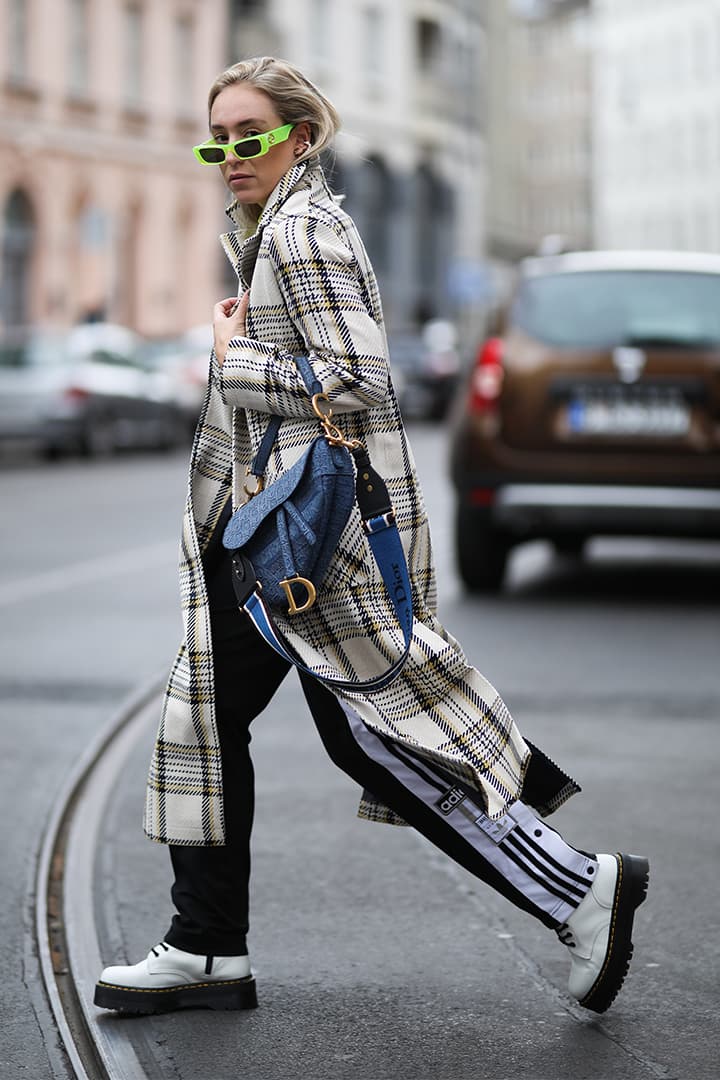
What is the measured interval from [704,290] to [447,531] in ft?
17.3

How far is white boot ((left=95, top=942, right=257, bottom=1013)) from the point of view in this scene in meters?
4.23

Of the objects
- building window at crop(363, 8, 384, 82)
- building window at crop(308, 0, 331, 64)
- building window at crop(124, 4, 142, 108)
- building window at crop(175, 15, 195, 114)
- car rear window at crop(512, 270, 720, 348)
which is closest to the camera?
car rear window at crop(512, 270, 720, 348)

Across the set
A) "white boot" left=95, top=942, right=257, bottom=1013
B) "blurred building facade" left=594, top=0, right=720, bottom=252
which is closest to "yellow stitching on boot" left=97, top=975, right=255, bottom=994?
"white boot" left=95, top=942, right=257, bottom=1013

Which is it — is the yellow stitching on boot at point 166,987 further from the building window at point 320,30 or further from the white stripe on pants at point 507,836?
the building window at point 320,30

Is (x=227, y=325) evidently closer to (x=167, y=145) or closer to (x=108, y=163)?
(x=108, y=163)

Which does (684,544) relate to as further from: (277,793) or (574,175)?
(574,175)

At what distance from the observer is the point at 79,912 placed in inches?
201

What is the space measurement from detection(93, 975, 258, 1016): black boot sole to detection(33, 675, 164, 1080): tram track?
0.05 metres

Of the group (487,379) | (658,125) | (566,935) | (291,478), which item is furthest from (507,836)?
(658,125)

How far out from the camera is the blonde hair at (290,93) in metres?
4.08

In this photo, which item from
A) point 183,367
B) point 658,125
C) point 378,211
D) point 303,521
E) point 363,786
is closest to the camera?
point 303,521

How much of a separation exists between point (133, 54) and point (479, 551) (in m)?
34.8

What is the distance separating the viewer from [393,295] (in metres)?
59.3

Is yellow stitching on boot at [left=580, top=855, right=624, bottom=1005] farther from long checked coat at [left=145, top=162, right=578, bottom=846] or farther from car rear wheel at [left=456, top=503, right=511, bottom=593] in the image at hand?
car rear wheel at [left=456, top=503, right=511, bottom=593]
